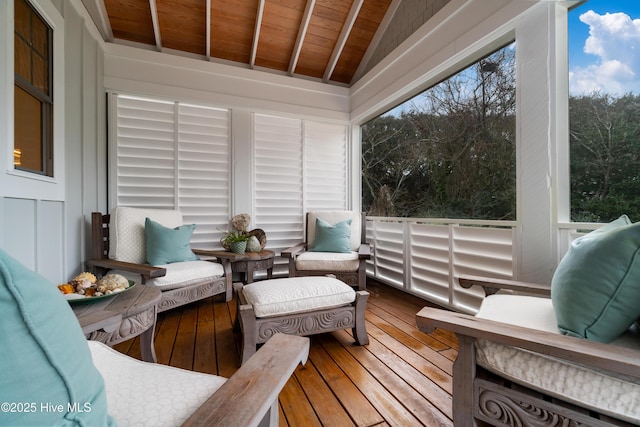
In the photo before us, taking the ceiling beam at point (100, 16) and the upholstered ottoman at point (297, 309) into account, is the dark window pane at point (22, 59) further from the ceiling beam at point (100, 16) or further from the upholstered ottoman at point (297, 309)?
Answer: the upholstered ottoman at point (297, 309)

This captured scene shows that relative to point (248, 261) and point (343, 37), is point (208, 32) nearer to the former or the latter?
point (343, 37)

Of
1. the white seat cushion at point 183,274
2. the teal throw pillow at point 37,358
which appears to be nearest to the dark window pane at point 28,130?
the white seat cushion at point 183,274

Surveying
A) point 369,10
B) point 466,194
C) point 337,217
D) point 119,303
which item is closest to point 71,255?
point 119,303

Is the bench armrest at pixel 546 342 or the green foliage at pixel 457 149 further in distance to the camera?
the green foliage at pixel 457 149

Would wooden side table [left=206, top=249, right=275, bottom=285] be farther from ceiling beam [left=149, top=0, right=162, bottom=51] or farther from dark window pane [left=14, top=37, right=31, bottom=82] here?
ceiling beam [left=149, top=0, right=162, bottom=51]

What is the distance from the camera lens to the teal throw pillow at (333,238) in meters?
3.09

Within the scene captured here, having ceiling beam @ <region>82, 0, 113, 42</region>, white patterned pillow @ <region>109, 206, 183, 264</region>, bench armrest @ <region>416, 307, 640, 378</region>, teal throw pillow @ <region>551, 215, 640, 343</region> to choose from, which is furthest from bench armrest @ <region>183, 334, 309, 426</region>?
ceiling beam @ <region>82, 0, 113, 42</region>

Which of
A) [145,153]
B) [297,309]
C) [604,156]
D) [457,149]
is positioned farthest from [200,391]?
[145,153]

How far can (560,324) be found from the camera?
967 mm

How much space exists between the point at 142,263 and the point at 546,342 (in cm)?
278

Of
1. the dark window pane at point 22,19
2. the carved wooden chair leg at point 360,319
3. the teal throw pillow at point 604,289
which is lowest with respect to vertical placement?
the carved wooden chair leg at point 360,319

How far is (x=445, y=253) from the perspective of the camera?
2.46m

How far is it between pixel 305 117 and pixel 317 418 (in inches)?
131

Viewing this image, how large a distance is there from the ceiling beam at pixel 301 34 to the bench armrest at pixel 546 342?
3.26m
